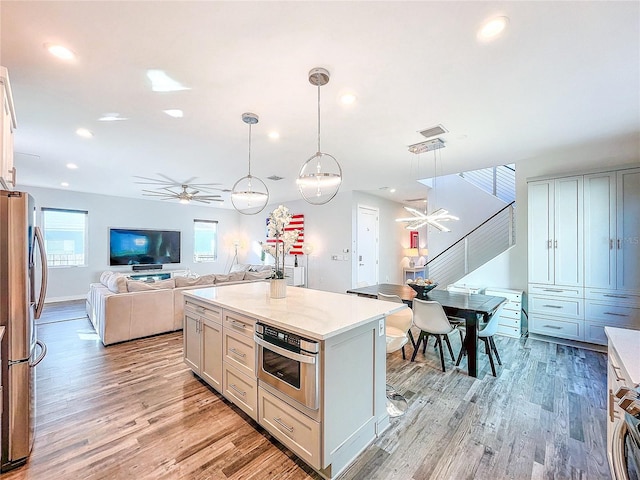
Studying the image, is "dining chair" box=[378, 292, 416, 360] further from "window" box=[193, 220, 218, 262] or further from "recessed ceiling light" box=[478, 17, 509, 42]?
"window" box=[193, 220, 218, 262]

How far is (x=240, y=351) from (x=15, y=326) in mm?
1415

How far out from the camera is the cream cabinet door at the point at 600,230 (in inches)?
138

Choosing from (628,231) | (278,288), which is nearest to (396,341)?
(278,288)

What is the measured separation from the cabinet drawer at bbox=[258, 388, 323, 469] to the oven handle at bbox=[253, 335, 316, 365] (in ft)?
1.22

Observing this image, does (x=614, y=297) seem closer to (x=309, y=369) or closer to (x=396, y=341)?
(x=396, y=341)

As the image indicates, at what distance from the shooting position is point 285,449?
191cm

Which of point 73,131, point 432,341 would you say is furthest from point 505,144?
point 73,131

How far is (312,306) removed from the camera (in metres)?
2.24

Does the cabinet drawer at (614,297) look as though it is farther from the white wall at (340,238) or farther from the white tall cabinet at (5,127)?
the white tall cabinet at (5,127)

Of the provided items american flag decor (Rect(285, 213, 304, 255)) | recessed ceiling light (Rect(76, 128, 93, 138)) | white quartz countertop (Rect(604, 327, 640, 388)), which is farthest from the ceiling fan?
white quartz countertop (Rect(604, 327, 640, 388))

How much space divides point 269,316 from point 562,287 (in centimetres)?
422

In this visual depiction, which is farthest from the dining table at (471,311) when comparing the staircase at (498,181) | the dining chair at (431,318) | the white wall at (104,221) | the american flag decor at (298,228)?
the white wall at (104,221)

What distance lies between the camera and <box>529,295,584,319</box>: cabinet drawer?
371 cm

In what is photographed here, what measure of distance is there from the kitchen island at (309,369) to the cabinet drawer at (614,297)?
3.33 metres
